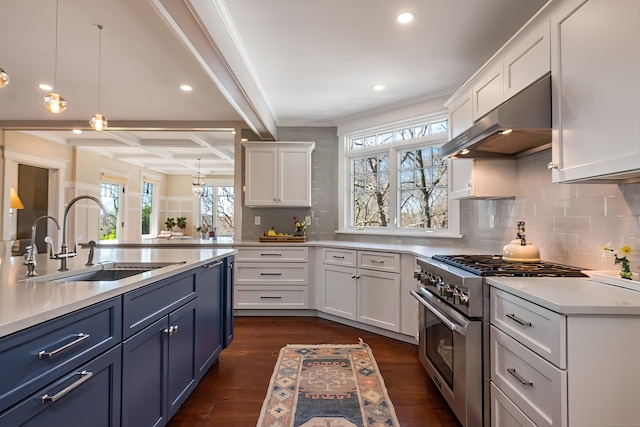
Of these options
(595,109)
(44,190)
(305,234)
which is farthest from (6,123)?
(595,109)

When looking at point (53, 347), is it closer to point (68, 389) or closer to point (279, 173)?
point (68, 389)

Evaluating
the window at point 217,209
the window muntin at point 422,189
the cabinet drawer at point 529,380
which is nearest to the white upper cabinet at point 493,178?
the window muntin at point 422,189

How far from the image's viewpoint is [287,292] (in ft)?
13.2

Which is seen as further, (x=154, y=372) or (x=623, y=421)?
(x=154, y=372)

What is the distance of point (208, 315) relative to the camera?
2.38 metres

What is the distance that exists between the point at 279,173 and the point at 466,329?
3.11 meters

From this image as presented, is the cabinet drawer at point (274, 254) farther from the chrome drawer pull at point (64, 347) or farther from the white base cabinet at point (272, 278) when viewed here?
the chrome drawer pull at point (64, 347)

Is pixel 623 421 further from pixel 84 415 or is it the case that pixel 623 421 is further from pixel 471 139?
pixel 84 415

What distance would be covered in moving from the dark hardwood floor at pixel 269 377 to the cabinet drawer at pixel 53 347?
3.26 feet

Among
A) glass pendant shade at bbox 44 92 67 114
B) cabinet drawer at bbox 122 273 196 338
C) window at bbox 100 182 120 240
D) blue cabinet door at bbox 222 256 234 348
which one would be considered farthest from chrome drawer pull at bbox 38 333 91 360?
window at bbox 100 182 120 240

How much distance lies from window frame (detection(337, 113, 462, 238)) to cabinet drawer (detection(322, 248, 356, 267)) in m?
0.60

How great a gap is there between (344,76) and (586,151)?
223 centimetres

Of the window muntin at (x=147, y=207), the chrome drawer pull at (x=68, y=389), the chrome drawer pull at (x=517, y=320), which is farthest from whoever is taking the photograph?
the window muntin at (x=147, y=207)

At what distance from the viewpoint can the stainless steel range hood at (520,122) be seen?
5.50 ft
